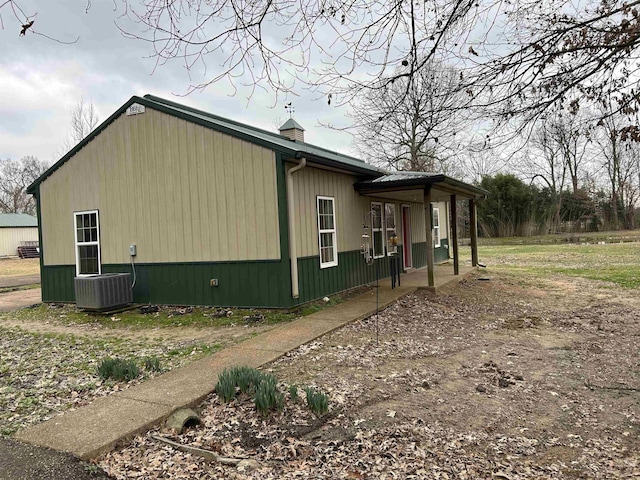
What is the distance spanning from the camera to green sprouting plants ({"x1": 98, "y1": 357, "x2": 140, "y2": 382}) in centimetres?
497

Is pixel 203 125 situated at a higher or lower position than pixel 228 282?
higher

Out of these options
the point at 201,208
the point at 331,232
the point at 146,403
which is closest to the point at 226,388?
the point at 146,403

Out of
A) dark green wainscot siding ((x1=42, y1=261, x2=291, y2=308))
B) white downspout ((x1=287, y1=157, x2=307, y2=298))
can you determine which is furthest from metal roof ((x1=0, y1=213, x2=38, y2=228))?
white downspout ((x1=287, y1=157, x2=307, y2=298))

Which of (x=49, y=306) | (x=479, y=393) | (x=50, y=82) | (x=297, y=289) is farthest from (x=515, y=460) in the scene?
(x=49, y=306)

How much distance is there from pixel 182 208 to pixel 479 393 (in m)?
6.65

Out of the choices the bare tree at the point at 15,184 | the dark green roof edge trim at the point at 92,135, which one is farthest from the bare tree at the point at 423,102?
the bare tree at the point at 15,184

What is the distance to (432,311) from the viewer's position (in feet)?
29.1

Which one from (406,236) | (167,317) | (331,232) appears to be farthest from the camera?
(406,236)

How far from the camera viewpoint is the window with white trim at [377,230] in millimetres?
11695

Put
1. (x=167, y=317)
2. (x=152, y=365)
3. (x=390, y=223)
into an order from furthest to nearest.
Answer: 1. (x=390, y=223)
2. (x=167, y=317)
3. (x=152, y=365)

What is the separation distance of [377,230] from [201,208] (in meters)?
4.89

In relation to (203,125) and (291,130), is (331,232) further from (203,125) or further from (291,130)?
(291,130)

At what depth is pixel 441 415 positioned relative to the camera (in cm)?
387

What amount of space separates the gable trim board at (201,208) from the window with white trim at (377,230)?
2.56ft
